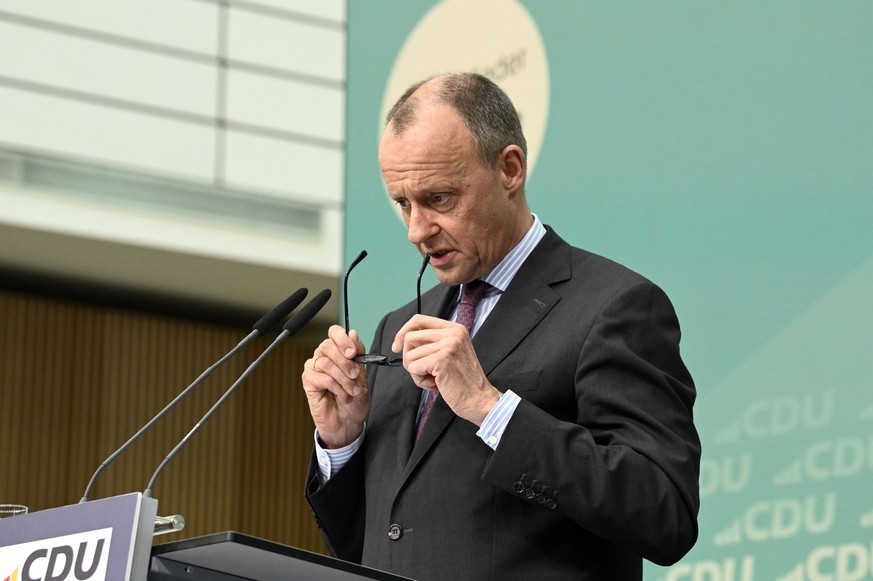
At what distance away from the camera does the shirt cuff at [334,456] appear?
97.5 inches

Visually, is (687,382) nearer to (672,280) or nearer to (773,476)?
(773,476)

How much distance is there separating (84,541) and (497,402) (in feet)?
2.14

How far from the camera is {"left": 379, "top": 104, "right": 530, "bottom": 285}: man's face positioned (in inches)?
95.0

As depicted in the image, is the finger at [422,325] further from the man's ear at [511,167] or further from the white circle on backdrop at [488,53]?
the white circle on backdrop at [488,53]

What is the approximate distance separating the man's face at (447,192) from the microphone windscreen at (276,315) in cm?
25

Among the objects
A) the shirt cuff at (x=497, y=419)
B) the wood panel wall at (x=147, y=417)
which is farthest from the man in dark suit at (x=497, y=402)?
the wood panel wall at (x=147, y=417)

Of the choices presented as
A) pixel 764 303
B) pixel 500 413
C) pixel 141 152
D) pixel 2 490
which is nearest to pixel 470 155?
pixel 500 413

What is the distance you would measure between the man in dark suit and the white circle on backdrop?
1.37 meters

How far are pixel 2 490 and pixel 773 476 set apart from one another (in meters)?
6.36

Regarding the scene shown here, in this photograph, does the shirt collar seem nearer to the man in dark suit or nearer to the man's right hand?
the man in dark suit

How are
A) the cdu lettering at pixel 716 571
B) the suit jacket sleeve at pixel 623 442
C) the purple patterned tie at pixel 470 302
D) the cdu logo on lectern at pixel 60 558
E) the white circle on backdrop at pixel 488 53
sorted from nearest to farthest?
the cdu logo on lectern at pixel 60 558 < the suit jacket sleeve at pixel 623 442 < the purple patterned tie at pixel 470 302 < the cdu lettering at pixel 716 571 < the white circle on backdrop at pixel 488 53

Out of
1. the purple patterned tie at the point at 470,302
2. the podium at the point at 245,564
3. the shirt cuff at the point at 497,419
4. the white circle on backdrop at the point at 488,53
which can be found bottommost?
the podium at the point at 245,564

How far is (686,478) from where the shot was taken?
2.16 m

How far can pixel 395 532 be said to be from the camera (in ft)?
7.55
